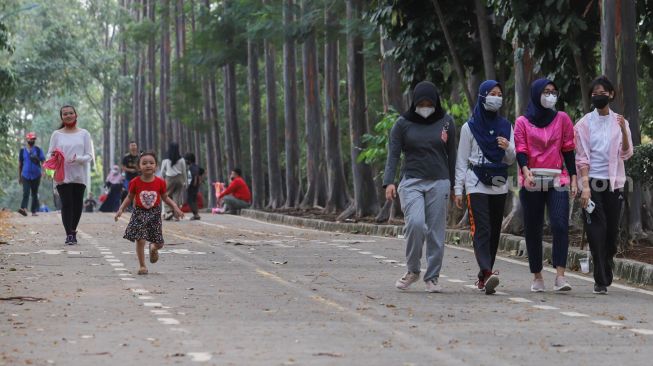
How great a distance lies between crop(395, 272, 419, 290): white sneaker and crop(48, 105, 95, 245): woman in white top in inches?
332

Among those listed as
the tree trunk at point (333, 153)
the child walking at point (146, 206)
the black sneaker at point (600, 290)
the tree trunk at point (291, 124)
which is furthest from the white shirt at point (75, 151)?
the tree trunk at point (291, 124)

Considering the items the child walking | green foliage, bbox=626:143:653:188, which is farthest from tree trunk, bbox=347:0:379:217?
the child walking

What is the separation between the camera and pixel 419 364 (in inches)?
339

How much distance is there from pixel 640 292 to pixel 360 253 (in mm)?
6124

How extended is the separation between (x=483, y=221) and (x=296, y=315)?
118 inches

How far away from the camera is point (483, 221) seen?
1378 cm

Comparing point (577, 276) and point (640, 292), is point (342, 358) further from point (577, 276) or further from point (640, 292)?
point (577, 276)

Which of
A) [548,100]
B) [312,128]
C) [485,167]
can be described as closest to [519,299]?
[485,167]

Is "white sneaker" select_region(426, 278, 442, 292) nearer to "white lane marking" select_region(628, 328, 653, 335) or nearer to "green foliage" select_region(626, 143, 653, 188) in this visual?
"white lane marking" select_region(628, 328, 653, 335)

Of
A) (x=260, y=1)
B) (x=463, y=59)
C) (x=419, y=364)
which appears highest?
(x=260, y=1)

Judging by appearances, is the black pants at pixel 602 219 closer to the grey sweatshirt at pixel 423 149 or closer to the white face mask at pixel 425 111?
the grey sweatshirt at pixel 423 149

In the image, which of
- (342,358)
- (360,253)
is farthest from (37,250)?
(342,358)

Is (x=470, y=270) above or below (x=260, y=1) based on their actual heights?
below

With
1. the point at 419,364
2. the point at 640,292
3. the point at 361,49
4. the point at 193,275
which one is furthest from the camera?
the point at 361,49
